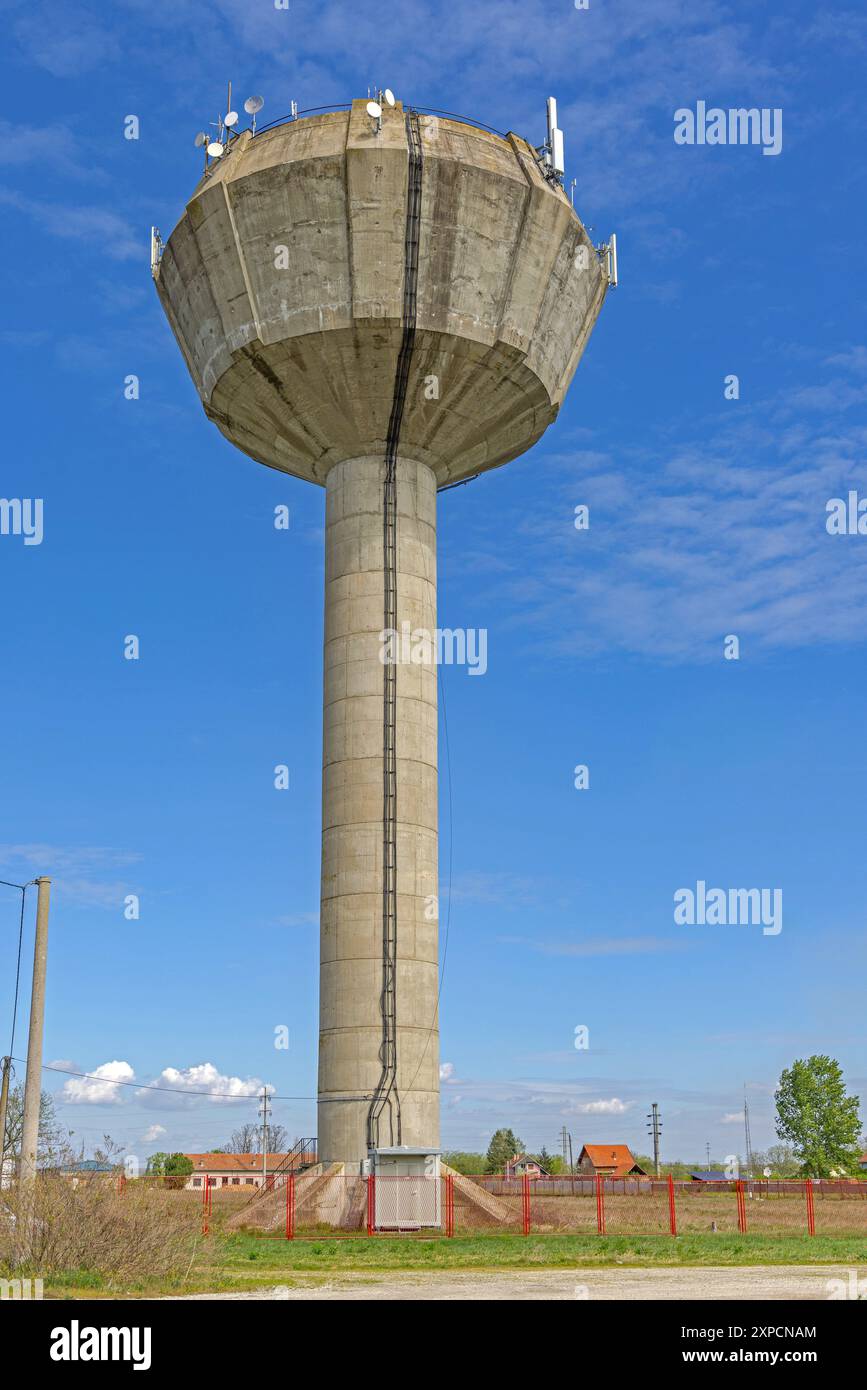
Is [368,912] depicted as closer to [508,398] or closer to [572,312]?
[508,398]

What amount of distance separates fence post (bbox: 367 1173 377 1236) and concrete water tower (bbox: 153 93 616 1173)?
112 cm

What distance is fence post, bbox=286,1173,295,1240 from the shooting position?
26.8 m

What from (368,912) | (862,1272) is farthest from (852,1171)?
(862,1272)

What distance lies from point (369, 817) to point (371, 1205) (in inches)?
339

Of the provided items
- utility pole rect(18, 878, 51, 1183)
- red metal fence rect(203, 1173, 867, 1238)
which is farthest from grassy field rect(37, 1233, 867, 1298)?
utility pole rect(18, 878, 51, 1183)

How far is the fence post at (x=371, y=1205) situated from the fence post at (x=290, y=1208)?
1601 mm

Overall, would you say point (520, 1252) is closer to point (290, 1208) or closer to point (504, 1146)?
point (290, 1208)

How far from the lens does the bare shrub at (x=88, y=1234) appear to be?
16.1 m

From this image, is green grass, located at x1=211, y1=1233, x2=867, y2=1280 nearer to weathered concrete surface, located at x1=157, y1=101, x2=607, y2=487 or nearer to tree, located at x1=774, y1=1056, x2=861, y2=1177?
weathered concrete surface, located at x1=157, y1=101, x2=607, y2=487

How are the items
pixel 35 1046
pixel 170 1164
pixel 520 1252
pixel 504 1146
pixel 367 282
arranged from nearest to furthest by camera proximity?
pixel 35 1046 → pixel 520 1252 → pixel 367 282 → pixel 170 1164 → pixel 504 1146

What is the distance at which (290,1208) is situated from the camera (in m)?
27.0

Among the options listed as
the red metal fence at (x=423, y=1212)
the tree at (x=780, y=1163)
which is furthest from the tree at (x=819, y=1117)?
the red metal fence at (x=423, y=1212)

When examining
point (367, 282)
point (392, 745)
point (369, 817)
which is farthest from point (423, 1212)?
point (367, 282)

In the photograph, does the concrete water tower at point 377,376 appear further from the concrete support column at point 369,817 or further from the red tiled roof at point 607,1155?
the red tiled roof at point 607,1155
